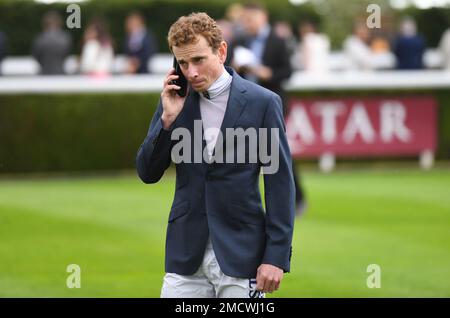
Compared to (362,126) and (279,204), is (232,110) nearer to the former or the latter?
(279,204)

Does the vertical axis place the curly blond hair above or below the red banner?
above

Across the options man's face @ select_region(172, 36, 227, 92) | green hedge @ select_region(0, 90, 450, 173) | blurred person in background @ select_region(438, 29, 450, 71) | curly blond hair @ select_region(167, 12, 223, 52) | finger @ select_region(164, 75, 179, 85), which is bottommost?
green hedge @ select_region(0, 90, 450, 173)

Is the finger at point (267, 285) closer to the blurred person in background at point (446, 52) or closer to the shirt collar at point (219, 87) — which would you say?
the shirt collar at point (219, 87)

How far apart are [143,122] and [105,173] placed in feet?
3.29

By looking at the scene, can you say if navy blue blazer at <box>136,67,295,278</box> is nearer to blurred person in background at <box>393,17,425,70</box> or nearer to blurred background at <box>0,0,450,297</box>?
blurred background at <box>0,0,450,297</box>

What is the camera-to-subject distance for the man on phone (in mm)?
4977

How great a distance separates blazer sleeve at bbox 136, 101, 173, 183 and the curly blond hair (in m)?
0.38

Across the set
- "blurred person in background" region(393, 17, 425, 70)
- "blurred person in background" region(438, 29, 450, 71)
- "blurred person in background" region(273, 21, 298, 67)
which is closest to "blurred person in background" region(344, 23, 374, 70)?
"blurred person in background" region(393, 17, 425, 70)

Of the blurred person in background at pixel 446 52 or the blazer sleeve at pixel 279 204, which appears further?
the blurred person in background at pixel 446 52

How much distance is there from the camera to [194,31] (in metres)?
4.94

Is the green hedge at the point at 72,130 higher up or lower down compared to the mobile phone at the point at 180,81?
lower down

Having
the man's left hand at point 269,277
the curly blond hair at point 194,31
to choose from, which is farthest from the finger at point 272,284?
the curly blond hair at point 194,31

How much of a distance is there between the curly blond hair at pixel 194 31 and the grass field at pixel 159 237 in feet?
11.7

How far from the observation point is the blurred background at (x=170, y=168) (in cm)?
945
